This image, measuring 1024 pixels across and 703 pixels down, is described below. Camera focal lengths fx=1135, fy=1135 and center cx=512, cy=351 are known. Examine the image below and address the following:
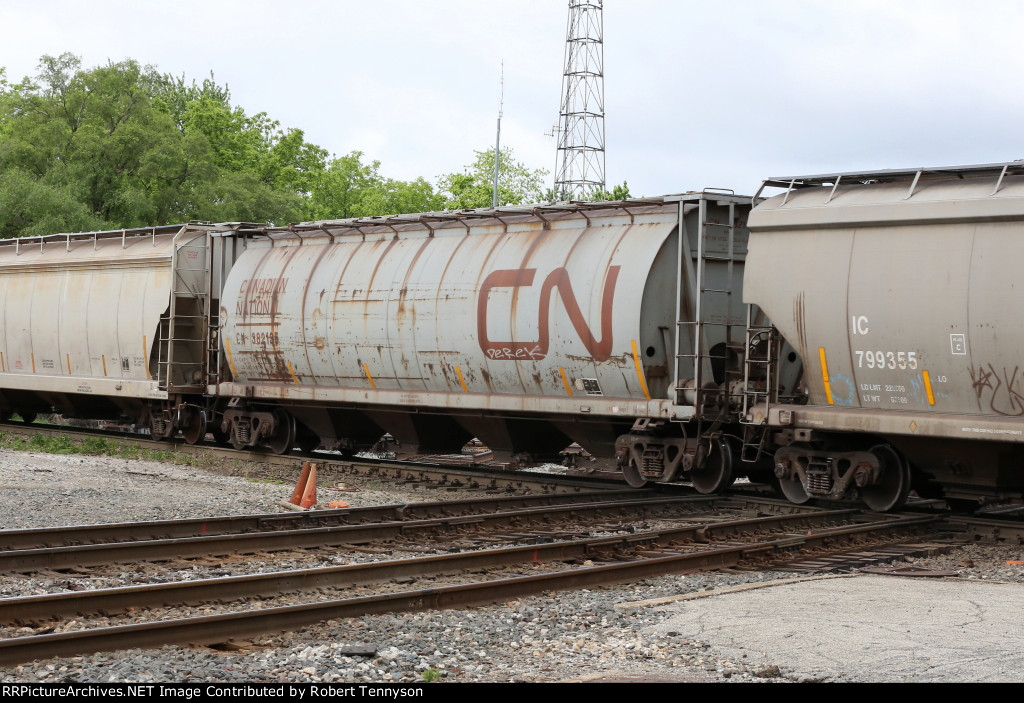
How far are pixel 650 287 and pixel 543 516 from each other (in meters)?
3.33

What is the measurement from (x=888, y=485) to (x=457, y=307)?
21.1 feet

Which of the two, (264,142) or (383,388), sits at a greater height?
(264,142)

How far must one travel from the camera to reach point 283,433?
2048 centimetres

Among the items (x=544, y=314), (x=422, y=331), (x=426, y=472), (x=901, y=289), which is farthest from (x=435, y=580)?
(x=426, y=472)

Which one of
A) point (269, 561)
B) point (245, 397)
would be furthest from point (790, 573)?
point (245, 397)

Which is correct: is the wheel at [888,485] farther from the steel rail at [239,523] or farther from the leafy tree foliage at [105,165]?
the leafy tree foliage at [105,165]

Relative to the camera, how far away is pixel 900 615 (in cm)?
803

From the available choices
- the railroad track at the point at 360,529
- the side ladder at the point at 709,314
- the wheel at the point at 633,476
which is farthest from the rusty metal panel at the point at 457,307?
the railroad track at the point at 360,529

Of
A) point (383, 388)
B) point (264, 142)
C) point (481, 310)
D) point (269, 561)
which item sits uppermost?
point (264, 142)

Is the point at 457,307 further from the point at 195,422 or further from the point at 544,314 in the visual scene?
the point at 195,422

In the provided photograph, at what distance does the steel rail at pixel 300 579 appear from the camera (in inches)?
295

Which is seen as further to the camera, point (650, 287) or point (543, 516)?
point (650, 287)

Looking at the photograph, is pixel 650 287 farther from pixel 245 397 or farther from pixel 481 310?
pixel 245 397
